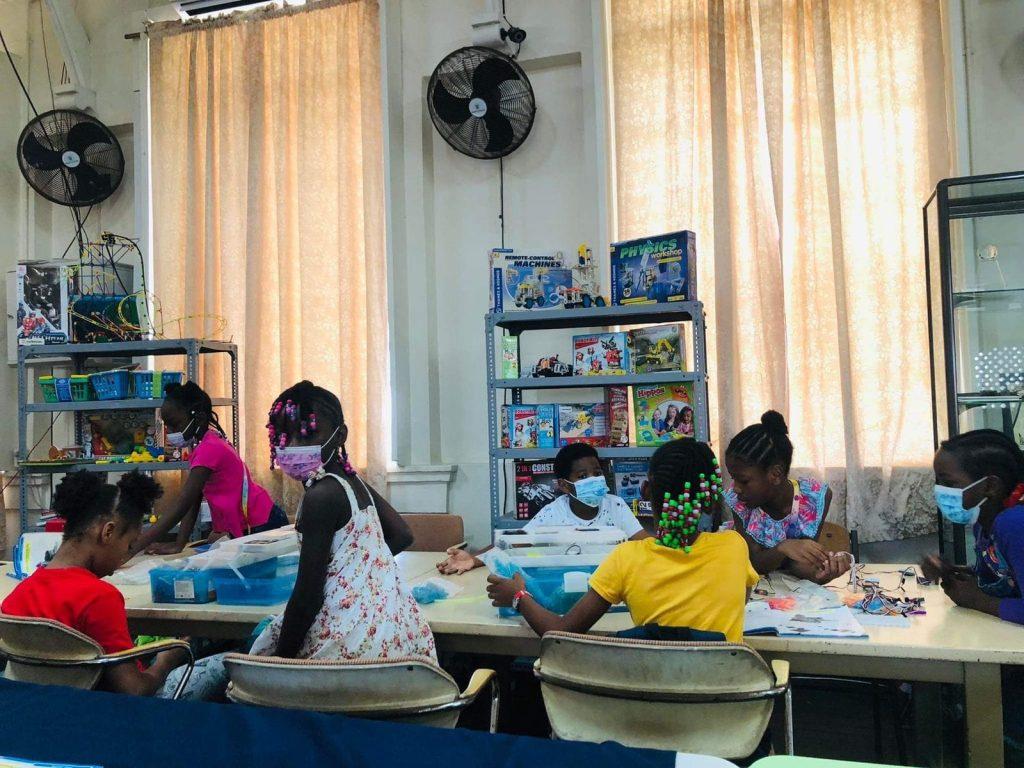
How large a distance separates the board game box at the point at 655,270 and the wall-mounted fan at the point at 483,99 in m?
1.18

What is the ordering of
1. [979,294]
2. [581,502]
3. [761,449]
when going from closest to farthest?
[761,449] < [581,502] < [979,294]

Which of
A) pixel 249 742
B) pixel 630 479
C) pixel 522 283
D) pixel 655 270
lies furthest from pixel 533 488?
pixel 249 742

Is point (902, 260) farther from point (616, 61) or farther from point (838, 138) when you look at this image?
point (616, 61)

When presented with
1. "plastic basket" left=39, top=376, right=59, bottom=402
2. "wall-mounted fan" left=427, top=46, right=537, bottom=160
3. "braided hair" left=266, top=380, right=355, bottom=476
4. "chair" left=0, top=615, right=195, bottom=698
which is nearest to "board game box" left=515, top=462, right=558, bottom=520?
"braided hair" left=266, top=380, right=355, bottom=476

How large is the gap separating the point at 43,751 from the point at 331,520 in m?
0.88

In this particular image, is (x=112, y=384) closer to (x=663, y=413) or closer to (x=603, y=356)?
(x=603, y=356)

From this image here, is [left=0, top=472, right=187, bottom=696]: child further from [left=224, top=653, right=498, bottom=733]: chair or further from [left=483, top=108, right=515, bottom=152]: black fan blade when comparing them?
[left=483, top=108, right=515, bottom=152]: black fan blade

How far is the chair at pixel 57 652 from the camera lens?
207 centimetres

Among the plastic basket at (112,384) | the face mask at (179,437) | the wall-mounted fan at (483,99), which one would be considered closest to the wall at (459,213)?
the wall-mounted fan at (483,99)

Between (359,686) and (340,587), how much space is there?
38 cm

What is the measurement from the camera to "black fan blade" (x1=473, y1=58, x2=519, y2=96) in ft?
15.4

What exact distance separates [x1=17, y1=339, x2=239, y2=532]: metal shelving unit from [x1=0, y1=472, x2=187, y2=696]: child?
236 cm

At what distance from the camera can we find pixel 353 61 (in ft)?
16.9

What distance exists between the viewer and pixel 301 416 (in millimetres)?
2252
